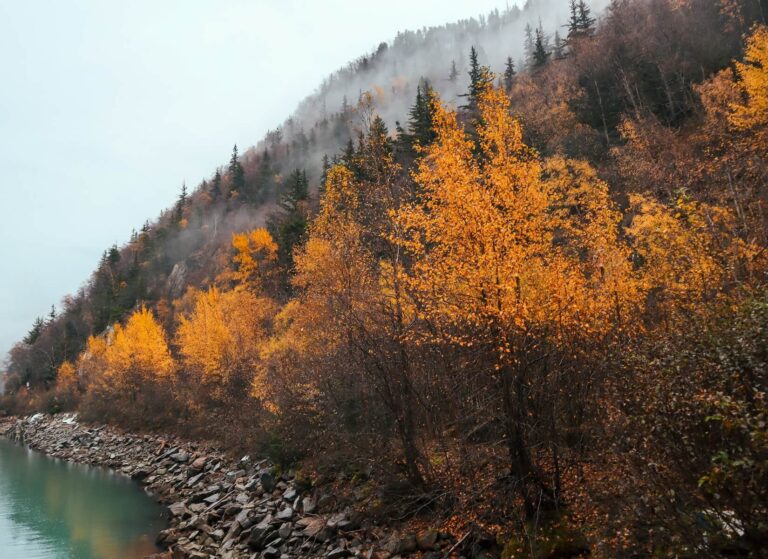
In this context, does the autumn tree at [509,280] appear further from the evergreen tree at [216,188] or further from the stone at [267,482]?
the evergreen tree at [216,188]

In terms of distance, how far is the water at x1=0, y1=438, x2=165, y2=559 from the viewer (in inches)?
612

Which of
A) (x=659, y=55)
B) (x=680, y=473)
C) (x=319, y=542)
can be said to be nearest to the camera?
(x=680, y=473)

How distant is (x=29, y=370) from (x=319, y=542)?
87.8 metres

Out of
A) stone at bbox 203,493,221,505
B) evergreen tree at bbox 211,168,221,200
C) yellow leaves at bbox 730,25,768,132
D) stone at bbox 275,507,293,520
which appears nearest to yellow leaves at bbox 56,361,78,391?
evergreen tree at bbox 211,168,221,200

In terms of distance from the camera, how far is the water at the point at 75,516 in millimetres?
15539

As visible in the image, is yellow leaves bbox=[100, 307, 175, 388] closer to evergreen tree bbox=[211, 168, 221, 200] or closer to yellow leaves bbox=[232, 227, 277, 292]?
yellow leaves bbox=[232, 227, 277, 292]

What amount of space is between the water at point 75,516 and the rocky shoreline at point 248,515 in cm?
86

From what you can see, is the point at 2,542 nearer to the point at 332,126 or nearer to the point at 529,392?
the point at 529,392

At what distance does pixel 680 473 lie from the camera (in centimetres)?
505

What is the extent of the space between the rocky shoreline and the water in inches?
33.8

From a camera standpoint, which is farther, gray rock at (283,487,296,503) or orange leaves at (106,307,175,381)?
orange leaves at (106,307,175,381)

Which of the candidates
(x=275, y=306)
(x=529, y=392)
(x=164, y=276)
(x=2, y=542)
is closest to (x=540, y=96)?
(x=275, y=306)

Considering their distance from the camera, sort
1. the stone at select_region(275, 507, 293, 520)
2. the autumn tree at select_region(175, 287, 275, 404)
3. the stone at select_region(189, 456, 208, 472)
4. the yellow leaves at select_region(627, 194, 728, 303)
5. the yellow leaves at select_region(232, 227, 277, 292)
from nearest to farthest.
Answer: the yellow leaves at select_region(627, 194, 728, 303) < the stone at select_region(275, 507, 293, 520) < the stone at select_region(189, 456, 208, 472) < the autumn tree at select_region(175, 287, 275, 404) < the yellow leaves at select_region(232, 227, 277, 292)

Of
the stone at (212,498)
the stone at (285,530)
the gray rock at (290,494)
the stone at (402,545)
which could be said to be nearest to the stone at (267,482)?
the gray rock at (290,494)
